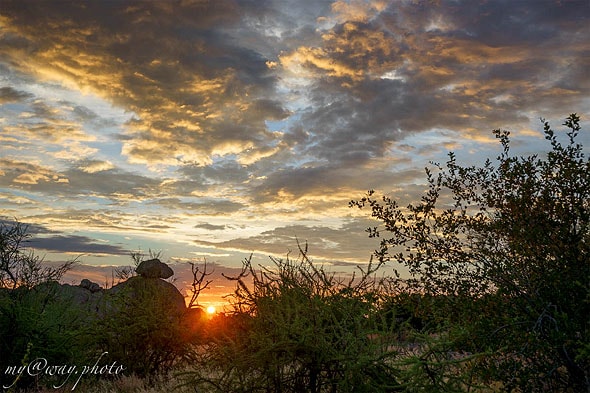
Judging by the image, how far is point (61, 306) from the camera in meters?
14.8

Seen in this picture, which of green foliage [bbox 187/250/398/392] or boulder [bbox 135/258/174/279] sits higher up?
boulder [bbox 135/258/174/279]

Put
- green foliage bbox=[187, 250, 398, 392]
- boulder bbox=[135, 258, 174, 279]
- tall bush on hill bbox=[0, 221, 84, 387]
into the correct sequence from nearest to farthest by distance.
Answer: green foliage bbox=[187, 250, 398, 392] → tall bush on hill bbox=[0, 221, 84, 387] → boulder bbox=[135, 258, 174, 279]

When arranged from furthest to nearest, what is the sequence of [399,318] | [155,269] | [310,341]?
1. [155,269]
2. [399,318]
3. [310,341]

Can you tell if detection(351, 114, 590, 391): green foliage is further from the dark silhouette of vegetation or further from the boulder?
the boulder

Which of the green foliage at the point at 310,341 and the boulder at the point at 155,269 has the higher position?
the boulder at the point at 155,269

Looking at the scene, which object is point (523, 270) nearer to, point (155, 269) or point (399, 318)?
point (399, 318)

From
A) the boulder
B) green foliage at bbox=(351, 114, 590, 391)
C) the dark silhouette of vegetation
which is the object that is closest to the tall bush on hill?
the dark silhouette of vegetation

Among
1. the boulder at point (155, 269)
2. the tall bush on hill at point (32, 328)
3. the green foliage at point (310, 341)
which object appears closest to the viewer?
the green foliage at point (310, 341)

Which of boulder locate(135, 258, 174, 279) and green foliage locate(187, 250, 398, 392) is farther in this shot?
boulder locate(135, 258, 174, 279)

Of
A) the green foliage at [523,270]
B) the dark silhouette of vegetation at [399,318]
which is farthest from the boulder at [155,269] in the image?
the green foliage at [523,270]

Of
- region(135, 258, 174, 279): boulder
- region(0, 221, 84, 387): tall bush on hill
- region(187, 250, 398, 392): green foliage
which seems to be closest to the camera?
region(187, 250, 398, 392): green foliage

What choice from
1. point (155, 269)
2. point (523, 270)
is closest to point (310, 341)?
point (523, 270)

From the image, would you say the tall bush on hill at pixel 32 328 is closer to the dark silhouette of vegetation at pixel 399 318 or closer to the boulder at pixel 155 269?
the dark silhouette of vegetation at pixel 399 318

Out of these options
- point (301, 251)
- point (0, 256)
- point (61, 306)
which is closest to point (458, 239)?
point (301, 251)
